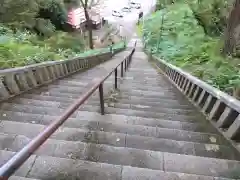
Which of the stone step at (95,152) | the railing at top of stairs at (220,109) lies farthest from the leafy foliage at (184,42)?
the stone step at (95,152)

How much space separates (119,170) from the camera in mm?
1926

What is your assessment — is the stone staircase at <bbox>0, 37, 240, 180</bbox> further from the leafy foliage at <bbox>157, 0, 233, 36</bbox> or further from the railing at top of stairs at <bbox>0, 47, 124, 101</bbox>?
the leafy foliage at <bbox>157, 0, 233, 36</bbox>

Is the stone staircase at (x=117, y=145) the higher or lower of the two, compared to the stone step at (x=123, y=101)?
higher

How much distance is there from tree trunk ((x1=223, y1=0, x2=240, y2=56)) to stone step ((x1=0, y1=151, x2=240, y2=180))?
587cm

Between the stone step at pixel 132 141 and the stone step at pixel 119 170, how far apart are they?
218 millimetres

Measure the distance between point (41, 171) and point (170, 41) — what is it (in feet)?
40.9

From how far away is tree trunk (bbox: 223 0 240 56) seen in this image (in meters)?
6.74

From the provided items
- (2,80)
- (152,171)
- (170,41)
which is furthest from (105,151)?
(170,41)

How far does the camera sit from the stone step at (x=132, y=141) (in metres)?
2.38

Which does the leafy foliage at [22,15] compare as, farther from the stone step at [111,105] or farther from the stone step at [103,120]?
the stone step at [103,120]

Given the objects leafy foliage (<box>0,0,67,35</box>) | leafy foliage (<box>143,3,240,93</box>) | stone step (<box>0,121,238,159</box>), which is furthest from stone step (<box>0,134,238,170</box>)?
leafy foliage (<box>0,0,67,35</box>)

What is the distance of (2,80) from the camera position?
327cm

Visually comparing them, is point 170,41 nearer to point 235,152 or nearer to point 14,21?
point 14,21

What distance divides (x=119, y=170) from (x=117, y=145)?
0.47 metres
